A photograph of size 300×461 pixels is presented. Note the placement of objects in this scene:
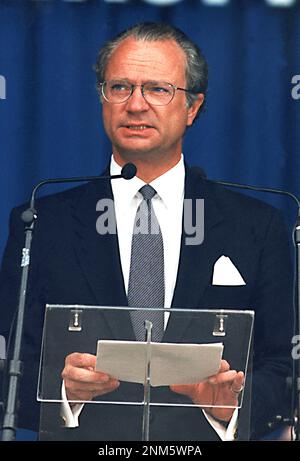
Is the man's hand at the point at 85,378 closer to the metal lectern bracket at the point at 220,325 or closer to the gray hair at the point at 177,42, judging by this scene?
the metal lectern bracket at the point at 220,325

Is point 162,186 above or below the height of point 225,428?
above

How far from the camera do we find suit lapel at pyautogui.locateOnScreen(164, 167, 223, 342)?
545 centimetres

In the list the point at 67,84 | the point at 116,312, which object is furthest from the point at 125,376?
the point at 67,84

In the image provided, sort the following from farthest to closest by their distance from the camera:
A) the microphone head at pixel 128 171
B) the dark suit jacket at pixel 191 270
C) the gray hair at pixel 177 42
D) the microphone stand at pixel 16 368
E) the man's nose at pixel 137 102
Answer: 1. the gray hair at pixel 177 42
2. the man's nose at pixel 137 102
3. the dark suit jacket at pixel 191 270
4. the microphone head at pixel 128 171
5. the microphone stand at pixel 16 368

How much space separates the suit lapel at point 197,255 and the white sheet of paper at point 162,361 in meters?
1.11

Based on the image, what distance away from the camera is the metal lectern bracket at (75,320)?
Answer: 14.2 feet

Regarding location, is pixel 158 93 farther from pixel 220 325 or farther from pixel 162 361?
pixel 162 361

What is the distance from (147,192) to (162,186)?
3.9 inches

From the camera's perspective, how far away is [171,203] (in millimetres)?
5656

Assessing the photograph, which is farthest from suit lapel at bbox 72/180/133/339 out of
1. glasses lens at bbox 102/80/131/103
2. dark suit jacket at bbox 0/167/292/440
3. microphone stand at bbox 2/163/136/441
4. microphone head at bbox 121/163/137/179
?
microphone stand at bbox 2/163/136/441

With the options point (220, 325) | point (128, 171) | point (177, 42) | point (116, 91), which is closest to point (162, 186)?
point (116, 91)

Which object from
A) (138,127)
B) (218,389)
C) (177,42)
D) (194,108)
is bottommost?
(218,389)

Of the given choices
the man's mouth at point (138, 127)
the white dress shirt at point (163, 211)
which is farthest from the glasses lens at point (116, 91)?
the white dress shirt at point (163, 211)

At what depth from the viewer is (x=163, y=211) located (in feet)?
18.4
